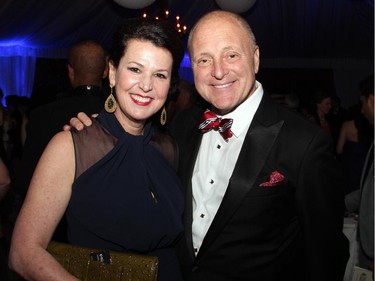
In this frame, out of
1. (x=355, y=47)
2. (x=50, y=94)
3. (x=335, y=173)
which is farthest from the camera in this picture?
(x=355, y=47)

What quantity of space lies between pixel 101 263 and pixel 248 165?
75 cm

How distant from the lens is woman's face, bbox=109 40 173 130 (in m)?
1.88

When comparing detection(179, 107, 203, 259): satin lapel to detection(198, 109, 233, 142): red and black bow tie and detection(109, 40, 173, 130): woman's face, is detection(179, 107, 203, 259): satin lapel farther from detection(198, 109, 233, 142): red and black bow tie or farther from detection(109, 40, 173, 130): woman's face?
detection(109, 40, 173, 130): woman's face

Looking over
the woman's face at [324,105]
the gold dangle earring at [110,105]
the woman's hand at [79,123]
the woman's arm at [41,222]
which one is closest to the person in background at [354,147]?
the woman's face at [324,105]

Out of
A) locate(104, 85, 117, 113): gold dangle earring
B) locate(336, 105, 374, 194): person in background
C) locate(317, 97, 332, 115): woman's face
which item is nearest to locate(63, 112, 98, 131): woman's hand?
locate(104, 85, 117, 113): gold dangle earring

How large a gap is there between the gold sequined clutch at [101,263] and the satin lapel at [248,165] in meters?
0.36

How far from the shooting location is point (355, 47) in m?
10.5

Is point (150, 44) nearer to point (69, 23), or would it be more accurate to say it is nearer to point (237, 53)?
point (237, 53)

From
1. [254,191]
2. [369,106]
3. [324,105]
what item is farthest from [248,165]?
[324,105]

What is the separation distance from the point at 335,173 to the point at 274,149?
281mm

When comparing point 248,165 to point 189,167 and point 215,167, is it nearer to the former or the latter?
point 215,167

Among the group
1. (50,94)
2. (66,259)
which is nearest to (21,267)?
(66,259)

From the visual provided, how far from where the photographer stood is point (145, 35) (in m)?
1.89

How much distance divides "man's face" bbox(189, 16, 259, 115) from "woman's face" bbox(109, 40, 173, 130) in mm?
194
